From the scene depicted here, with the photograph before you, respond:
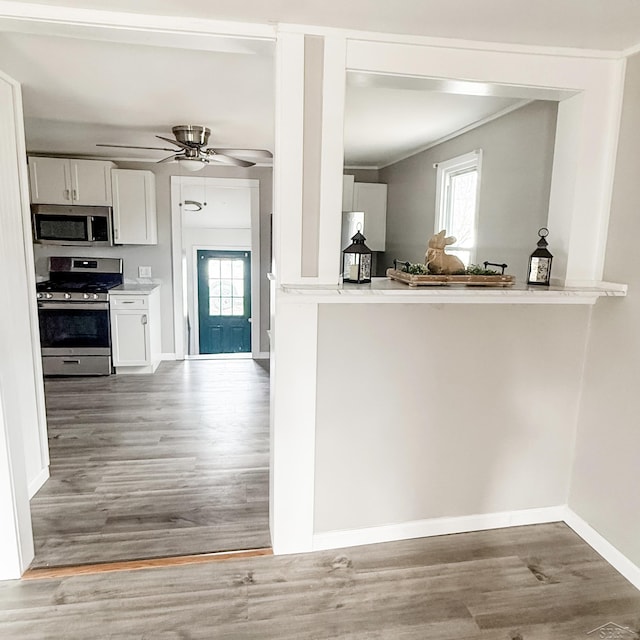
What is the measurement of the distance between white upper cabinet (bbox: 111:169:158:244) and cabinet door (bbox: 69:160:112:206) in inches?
3.0

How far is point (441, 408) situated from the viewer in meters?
2.29

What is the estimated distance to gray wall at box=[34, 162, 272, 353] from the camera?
5.30 m

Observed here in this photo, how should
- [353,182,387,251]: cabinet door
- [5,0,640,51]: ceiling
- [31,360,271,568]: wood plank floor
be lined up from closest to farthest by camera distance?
[5,0,640,51]: ceiling < [31,360,271,568]: wood plank floor < [353,182,387,251]: cabinet door

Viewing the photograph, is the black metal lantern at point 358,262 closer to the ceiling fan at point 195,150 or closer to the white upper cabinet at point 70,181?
the ceiling fan at point 195,150

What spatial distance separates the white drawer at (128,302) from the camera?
15.9ft

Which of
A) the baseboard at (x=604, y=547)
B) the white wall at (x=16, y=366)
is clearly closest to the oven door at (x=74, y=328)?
the white wall at (x=16, y=366)

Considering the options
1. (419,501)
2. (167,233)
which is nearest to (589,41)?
(419,501)

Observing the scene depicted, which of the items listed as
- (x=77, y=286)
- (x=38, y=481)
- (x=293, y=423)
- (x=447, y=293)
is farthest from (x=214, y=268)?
(x=447, y=293)

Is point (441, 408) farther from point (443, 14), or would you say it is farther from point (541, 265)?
point (443, 14)

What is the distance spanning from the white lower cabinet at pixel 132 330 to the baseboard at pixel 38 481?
2.18 metres

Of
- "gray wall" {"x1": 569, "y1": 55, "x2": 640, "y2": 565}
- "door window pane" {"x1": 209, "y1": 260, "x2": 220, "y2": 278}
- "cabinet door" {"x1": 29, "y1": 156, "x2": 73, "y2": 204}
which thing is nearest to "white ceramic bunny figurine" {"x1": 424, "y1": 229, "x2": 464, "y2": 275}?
"gray wall" {"x1": 569, "y1": 55, "x2": 640, "y2": 565}

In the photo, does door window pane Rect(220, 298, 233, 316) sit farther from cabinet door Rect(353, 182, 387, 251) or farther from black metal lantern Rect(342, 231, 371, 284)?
black metal lantern Rect(342, 231, 371, 284)

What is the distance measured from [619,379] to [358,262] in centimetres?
132

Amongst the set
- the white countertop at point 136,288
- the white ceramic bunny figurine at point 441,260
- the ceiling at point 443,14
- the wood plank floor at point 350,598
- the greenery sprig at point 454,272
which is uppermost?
the ceiling at point 443,14
